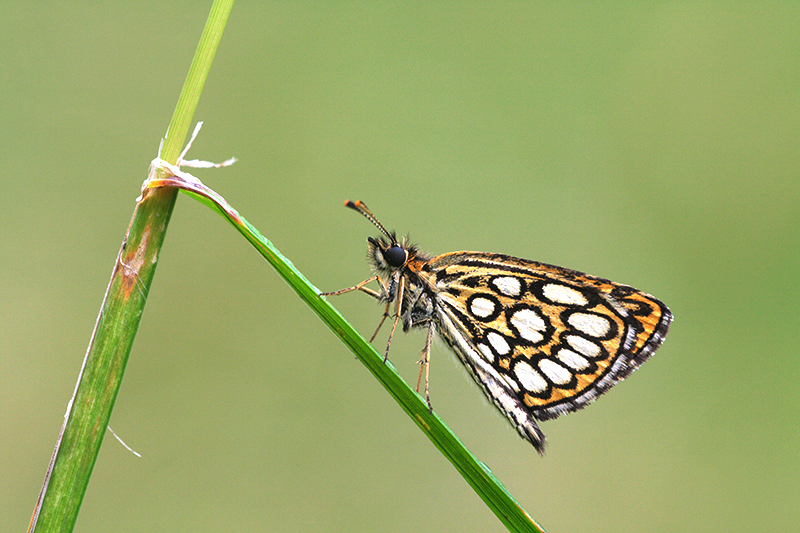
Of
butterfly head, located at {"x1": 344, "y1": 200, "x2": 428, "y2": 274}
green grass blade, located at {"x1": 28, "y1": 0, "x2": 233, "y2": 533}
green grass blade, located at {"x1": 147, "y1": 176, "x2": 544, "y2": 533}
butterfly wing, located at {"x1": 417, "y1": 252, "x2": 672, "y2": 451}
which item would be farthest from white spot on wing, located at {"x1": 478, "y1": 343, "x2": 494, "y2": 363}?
green grass blade, located at {"x1": 28, "y1": 0, "x2": 233, "y2": 533}

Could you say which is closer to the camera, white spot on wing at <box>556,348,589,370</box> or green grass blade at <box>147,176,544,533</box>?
green grass blade at <box>147,176,544,533</box>

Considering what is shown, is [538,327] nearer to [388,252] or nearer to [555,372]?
[555,372]

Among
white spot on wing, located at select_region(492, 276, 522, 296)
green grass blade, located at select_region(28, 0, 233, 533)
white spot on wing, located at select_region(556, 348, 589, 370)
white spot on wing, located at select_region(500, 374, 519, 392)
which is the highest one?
green grass blade, located at select_region(28, 0, 233, 533)

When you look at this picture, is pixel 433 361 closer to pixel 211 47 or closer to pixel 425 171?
pixel 425 171

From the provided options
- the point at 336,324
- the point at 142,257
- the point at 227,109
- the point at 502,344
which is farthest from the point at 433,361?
the point at 142,257

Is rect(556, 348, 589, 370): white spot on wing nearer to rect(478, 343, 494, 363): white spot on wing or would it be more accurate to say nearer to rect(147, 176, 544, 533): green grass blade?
rect(478, 343, 494, 363): white spot on wing

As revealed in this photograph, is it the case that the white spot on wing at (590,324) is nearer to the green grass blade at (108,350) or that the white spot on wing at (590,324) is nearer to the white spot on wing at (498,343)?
the white spot on wing at (498,343)

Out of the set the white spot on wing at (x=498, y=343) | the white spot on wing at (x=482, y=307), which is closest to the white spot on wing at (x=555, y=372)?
the white spot on wing at (x=498, y=343)
